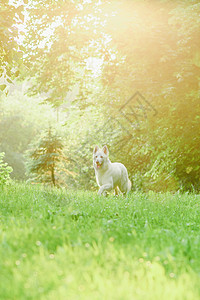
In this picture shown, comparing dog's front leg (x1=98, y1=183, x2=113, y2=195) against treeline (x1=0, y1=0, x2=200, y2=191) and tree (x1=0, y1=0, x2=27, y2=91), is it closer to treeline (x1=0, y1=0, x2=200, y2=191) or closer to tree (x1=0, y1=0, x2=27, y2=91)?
treeline (x1=0, y1=0, x2=200, y2=191)

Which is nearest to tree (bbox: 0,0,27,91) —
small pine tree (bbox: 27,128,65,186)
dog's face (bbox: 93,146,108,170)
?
dog's face (bbox: 93,146,108,170)

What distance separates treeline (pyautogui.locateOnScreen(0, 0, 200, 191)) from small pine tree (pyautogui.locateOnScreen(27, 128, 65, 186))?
659 centimetres

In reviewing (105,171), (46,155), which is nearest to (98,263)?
(105,171)

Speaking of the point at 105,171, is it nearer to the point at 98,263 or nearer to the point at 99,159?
the point at 99,159

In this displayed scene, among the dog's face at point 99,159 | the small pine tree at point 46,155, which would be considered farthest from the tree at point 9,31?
the small pine tree at point 46,155

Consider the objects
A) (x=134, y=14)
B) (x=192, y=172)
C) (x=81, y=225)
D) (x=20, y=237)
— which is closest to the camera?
(x=20, y=237)

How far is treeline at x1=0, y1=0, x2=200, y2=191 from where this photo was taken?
38.7 feet

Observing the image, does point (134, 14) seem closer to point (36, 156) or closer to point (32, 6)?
point (32, 6)

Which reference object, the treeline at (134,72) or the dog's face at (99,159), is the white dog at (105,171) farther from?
the treeline at (134,72)

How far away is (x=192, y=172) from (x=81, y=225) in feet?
29.6

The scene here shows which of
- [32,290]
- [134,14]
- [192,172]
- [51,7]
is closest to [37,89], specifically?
[51,7]

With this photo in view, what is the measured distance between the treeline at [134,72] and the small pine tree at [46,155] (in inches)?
259

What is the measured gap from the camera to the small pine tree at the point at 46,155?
23.7 metres

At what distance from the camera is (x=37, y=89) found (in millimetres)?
15305
